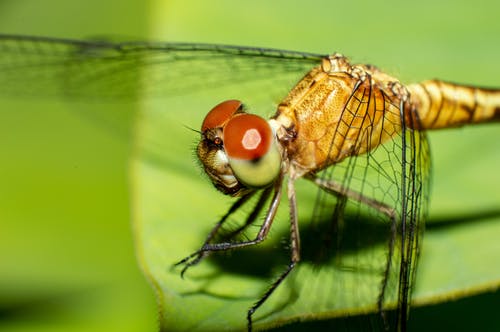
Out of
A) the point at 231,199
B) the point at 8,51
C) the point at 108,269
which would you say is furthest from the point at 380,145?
the point at 8,51

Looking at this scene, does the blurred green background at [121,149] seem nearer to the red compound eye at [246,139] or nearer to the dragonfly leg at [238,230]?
the dragonfly leg at [238,230]

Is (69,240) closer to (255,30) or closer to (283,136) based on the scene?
(283,136)

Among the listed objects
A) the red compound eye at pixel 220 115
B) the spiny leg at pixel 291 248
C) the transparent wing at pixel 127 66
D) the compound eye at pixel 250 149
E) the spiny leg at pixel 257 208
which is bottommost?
the spiny leg at pixel 291 248

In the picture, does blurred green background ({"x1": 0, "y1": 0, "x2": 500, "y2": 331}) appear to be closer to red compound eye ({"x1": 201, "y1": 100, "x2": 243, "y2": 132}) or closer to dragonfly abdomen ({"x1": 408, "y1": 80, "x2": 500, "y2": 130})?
dragonfly abdomen ({"x1": 408, "y1": 80, "x2": 500, "y2": 130})

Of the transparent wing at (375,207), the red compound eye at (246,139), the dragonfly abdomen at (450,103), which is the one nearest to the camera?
the red compound eye at (246,139)

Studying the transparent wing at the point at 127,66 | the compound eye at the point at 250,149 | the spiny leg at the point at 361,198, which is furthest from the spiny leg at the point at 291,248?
the transparent wing at the point at 127,66

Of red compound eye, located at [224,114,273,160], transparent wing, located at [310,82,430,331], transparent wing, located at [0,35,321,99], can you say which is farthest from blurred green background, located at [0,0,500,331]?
red compound eye, located at [224,114,273,160]

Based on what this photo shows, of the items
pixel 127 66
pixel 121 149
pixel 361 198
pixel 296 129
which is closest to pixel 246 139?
pixel 296 129
